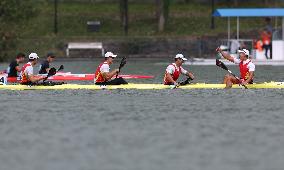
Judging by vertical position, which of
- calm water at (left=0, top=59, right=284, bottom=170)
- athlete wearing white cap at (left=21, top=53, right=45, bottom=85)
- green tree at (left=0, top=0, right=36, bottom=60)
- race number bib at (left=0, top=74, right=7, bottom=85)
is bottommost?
calm water at (left=0, top=59, right=284, bottom=170)

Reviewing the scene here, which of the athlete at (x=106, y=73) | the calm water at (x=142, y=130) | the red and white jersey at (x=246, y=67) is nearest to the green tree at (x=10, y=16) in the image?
the calm water at (x=142, y=130)

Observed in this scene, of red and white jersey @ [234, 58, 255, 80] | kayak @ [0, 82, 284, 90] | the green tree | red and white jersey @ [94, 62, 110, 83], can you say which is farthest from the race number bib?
the green tree

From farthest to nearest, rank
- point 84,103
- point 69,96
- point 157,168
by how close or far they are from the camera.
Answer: point 69,96 → point 84,103 → point 157,168

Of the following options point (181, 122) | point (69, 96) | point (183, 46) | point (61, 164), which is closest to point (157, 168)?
point (61, 164)

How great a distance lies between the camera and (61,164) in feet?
61.2

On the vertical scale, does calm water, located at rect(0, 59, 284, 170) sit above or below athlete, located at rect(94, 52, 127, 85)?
below

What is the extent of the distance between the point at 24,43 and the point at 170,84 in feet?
121

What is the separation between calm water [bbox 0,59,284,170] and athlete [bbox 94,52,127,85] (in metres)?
0.49

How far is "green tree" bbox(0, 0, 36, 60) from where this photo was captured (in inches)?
2771

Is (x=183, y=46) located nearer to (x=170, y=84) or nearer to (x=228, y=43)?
(x=228, y=43)

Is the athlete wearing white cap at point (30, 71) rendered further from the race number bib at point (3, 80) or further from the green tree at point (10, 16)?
the green tree at point (10, 16)

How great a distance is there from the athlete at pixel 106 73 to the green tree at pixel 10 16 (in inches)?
1362

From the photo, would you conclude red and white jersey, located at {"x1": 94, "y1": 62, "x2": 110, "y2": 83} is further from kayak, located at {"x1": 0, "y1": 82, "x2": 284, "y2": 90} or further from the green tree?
the green tree

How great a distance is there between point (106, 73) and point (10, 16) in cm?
3686
